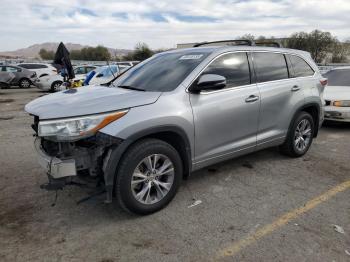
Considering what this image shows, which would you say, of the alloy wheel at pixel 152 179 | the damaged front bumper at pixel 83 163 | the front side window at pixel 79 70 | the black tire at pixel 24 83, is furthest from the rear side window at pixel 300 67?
the black tire at pixel 24 83

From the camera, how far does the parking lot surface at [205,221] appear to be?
9.52 feet

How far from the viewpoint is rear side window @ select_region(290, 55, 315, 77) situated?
5.17m

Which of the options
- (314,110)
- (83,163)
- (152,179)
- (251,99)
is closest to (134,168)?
(152,179)

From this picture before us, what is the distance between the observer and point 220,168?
4938 mm

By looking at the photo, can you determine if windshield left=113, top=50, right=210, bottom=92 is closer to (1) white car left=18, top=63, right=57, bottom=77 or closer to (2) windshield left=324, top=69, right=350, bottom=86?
(2) windshield left=324, top=69, right=350, bottom=86

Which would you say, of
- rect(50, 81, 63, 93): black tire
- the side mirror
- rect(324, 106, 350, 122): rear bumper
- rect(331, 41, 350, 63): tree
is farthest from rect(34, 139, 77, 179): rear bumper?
rect(331, 41, 350, 63): tree

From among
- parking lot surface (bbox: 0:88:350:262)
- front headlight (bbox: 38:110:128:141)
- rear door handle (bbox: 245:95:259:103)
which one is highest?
rear door handle (bbox: 245:95:259:103)

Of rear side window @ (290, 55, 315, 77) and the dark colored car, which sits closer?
rear side window @ (290, 55, 315, 77)

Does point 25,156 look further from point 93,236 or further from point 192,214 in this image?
point 192,214

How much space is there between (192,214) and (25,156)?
3.43m

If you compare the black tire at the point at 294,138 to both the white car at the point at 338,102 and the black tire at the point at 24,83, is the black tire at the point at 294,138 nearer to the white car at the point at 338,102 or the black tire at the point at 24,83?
the white car at the point at 338,102

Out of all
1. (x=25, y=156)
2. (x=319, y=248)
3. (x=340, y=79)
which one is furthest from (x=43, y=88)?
(x=319, y=248)

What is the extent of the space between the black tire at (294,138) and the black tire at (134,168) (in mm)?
2265

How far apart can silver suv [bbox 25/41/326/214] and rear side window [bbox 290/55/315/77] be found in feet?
0.47
